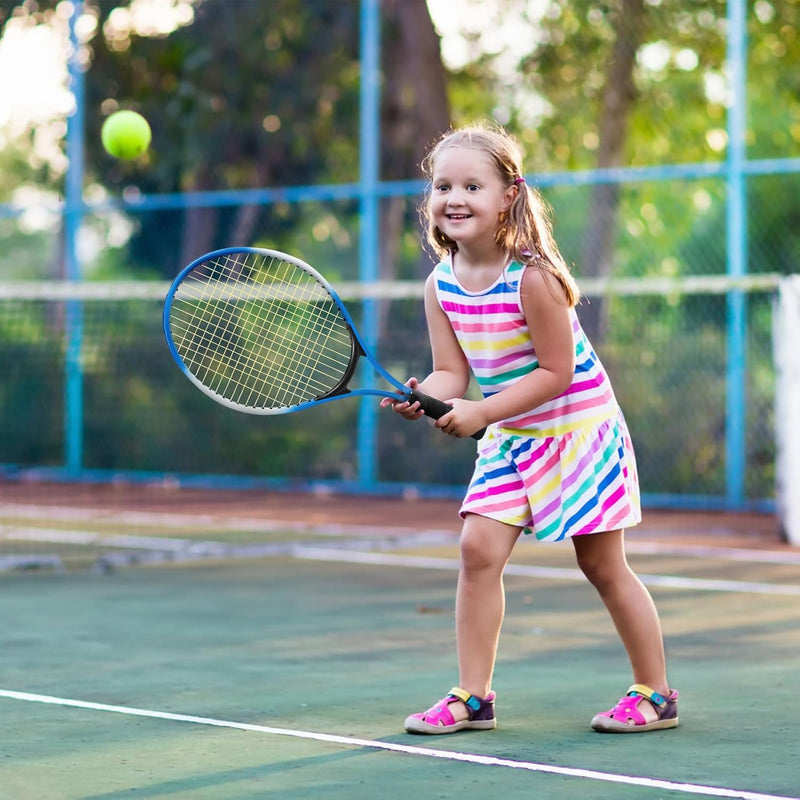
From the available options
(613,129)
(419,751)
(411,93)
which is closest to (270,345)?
(419,751)

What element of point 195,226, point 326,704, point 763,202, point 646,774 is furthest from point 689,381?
point 763,202

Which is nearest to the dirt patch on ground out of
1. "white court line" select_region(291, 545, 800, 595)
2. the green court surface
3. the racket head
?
the racket head

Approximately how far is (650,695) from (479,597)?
20.3 inches

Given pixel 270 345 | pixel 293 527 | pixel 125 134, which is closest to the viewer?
pixel 270 345

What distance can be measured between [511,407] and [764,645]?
2.08m

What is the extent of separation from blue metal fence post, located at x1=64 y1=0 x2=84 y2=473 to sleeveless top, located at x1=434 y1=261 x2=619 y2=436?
10.8 metres

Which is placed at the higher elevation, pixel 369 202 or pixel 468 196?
pixel 369 202

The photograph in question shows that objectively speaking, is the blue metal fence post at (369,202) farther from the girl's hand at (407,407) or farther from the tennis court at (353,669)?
the girl's hand at (407,407)

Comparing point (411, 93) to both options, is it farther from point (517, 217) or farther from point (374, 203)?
point (517, 217)

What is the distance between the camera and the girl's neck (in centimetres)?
441

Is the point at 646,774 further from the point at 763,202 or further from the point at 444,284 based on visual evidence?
the point at 763,202

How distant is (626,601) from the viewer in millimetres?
4492

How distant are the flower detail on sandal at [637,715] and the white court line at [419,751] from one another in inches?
17.4

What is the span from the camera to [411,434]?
1352 centimetres
